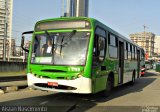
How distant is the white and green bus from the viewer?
10711mm

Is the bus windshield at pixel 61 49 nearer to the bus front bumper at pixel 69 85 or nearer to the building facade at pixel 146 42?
the bus front bumper at pixel 69 85

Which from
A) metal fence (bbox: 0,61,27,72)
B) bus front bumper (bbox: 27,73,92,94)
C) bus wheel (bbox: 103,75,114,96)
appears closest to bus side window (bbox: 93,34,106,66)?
bus front bumper (bbox: 27,73,92,94)

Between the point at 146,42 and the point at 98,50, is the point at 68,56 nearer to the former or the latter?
the point at 98,50

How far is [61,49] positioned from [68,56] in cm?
39

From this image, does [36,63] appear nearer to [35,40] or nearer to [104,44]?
[35,40]

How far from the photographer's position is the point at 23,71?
3653cm

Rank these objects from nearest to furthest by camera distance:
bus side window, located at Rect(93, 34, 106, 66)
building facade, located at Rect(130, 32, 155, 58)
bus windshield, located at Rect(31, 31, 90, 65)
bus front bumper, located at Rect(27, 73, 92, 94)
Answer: bus front bumper, located at Rect(27, 73, 92, 94)
bus windshield, located at Rect(31, 31, 90, 65)
bus side window, located at Rect(93, 34, 106, 66)
building facade, located at Rect(130, 32, 155, 58)

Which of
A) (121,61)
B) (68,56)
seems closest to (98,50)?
(68,56)

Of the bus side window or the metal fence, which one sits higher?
the bus side window

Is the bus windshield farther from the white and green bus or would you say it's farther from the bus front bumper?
the bus front bumper

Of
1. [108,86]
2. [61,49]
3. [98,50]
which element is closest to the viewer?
[61,49]

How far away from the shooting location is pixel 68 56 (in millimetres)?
10883

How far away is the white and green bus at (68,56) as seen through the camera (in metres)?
10.7

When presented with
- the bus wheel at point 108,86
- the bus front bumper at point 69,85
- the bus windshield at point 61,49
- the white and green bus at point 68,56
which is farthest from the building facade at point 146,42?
the bus front bumper at point 69,85
